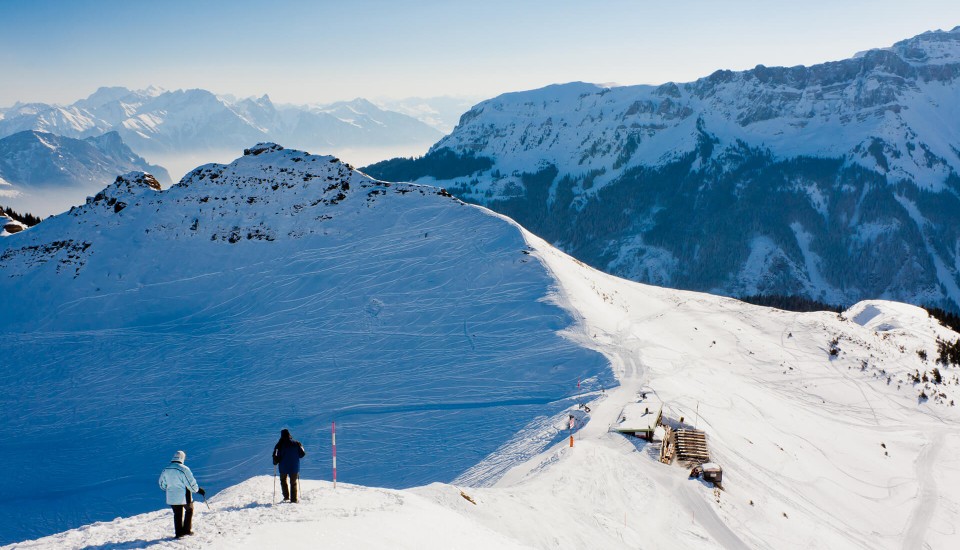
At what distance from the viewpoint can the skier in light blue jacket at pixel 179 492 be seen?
41.6 ft

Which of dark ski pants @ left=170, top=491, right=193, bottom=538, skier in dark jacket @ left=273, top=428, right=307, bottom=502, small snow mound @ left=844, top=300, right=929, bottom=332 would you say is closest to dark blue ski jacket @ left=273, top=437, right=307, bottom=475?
skier in dark jacket @ left=273, top=428, right=307, bottom=502

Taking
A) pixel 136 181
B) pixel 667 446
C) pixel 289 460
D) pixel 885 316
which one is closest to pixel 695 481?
pixel 667 446

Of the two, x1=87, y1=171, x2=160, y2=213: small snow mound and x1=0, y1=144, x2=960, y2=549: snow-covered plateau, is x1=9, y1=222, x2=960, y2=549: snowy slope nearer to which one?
x1=0, y1=144, x2=960, y2=549: snow-covered plateau

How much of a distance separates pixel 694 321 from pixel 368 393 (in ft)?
88.6

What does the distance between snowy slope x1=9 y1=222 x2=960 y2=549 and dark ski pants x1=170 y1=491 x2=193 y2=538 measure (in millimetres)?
488

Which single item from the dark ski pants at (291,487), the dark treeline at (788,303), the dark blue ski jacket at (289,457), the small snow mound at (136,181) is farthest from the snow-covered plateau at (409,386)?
the dark treeline at (788,303)

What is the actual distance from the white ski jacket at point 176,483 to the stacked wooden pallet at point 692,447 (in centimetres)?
1895

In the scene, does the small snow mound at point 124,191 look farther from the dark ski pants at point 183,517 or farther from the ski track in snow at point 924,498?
the ski track in snow at point 924,498

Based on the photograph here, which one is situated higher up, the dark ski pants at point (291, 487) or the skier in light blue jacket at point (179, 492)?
the skier in light blue jacket at point (179, 492)

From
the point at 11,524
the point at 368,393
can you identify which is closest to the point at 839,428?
the point at 368,393

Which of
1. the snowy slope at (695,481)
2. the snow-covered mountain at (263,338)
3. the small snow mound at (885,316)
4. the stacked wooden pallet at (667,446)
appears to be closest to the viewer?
the snowy slope at (695,481)

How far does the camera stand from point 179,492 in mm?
12688

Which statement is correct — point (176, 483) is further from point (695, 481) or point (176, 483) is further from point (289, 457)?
point (695, 481)

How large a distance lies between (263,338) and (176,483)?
27208 mm
